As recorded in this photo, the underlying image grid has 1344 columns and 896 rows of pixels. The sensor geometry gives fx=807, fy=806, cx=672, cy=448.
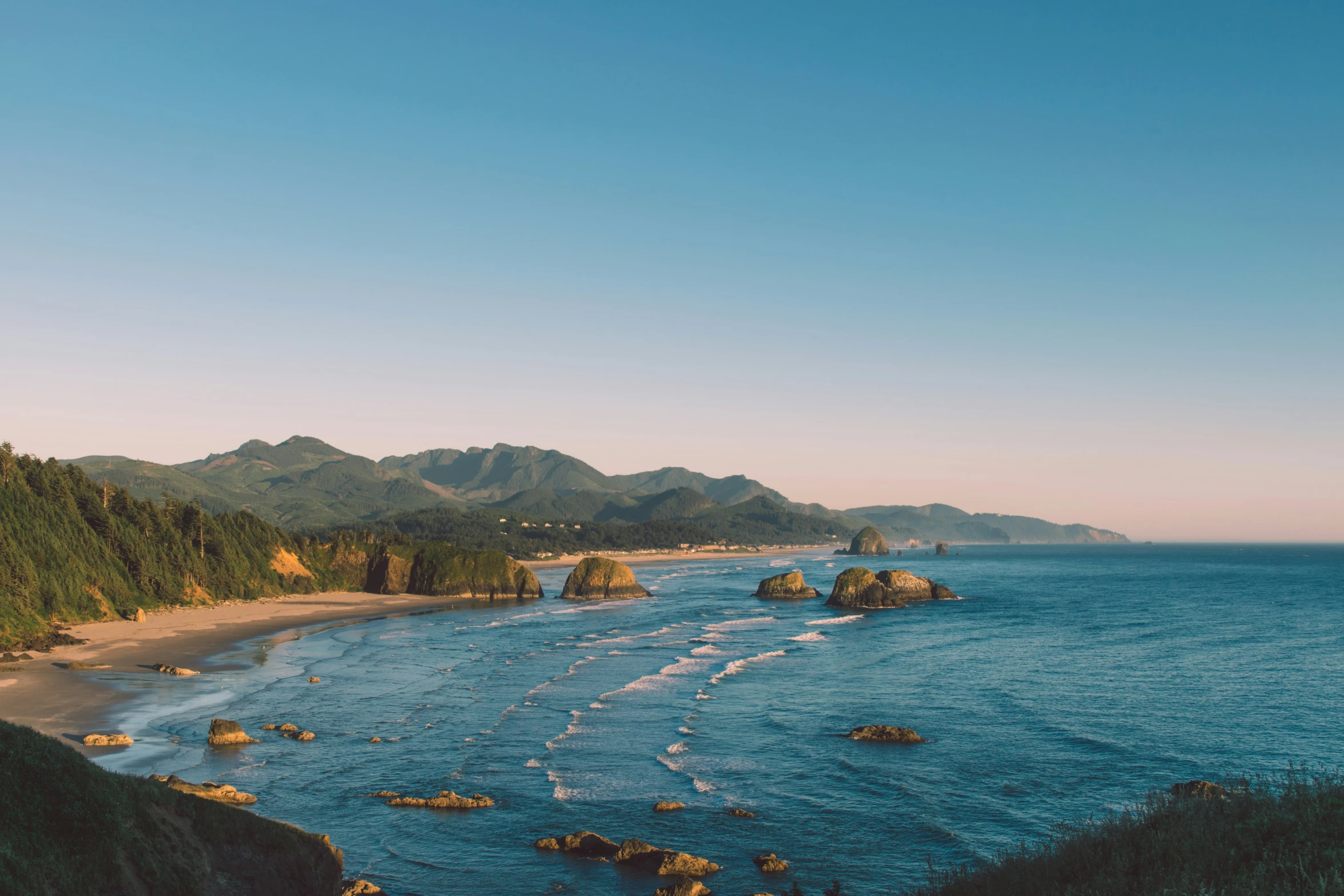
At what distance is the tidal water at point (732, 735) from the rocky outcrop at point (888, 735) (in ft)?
2.35

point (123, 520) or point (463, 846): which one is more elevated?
point (123, 520)

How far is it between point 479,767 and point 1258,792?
898 inches

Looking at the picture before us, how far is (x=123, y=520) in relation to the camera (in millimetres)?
73688

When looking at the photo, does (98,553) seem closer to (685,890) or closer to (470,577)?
(470,577)

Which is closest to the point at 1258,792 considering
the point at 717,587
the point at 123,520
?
the point at 123,520

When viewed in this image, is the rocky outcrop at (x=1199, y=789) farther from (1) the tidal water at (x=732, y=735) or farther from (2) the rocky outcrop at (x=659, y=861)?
(2) the rocky outcrop at (x=659, y=861)

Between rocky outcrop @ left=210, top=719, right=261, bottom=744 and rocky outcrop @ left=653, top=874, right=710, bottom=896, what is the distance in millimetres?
19777

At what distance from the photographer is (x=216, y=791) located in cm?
2181

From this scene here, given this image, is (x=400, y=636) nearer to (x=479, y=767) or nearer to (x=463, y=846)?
(x=479, y=767)

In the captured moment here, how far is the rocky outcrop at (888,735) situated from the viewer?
32375mm

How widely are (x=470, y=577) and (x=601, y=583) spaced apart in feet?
60.1

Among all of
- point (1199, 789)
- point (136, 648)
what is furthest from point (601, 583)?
point (1199, 789)

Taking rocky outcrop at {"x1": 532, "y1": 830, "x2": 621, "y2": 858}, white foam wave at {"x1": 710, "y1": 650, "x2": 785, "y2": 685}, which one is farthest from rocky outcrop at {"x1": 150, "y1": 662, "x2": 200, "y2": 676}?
rocky outcrop at {"x1": 532, "y1": 830, "x2": 621, "y2": 858}

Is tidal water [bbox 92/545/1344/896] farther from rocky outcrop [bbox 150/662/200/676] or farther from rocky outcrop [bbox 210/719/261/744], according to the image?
rocky outcrop [bbox 150/662/200/676]
